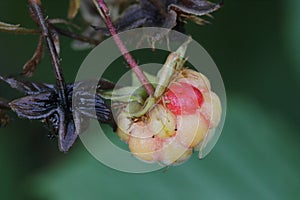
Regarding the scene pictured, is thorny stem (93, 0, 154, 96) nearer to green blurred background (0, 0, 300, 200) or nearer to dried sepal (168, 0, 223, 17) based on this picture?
dried sepal (168, 0, 223, 17)

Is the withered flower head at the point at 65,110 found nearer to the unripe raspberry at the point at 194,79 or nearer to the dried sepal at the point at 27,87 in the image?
the dried sepal at the point at 27,87

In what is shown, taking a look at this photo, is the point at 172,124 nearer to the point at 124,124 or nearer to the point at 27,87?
the point at 124,124

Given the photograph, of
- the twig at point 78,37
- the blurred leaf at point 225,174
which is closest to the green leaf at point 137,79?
the twig at point 78,37

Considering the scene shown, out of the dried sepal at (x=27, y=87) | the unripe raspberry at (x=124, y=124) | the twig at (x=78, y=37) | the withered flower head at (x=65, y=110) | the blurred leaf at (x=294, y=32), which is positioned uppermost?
the twig at (x=78, y=37)

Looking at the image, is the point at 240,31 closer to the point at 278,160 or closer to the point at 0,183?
the point at 278,160

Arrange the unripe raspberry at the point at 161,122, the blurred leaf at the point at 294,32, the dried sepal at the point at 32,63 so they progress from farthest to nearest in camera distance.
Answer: the blurred leaf at the point at 294,32 → the dried sepal at the point at 32,63 → the unripe raspberry at the point at 161,122

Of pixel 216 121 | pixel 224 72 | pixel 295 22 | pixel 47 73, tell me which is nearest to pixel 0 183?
pixel 47 73

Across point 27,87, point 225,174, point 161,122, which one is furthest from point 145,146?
point 225,174
